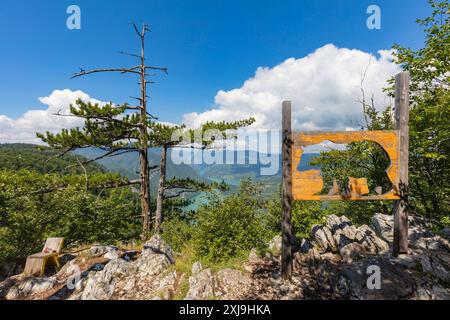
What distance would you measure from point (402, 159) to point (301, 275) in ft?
12.7

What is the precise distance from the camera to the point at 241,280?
514 centimetres

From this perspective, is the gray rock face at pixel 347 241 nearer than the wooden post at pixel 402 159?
No

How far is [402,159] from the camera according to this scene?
5078 mm

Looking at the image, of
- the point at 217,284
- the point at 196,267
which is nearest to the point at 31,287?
the point at 196,267

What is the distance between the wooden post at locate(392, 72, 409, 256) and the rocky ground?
44 cm

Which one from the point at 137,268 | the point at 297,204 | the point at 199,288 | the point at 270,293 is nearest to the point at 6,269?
the point at 137,268

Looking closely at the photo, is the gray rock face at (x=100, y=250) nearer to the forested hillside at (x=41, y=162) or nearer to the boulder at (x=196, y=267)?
the forested hillside at (x=41, y=162)

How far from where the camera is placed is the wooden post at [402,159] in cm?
503

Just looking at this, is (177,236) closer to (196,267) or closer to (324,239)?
(196,267)

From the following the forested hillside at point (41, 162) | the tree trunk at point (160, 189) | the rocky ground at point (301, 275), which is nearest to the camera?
the rocky ground at point (301, 275)

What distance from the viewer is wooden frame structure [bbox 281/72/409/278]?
15.8 ft

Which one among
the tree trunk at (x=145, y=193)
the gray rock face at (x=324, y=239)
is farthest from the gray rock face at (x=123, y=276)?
the tree trunk at (x=145, y=193)

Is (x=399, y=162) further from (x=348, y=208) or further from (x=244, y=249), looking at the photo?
(x=348, y=208)

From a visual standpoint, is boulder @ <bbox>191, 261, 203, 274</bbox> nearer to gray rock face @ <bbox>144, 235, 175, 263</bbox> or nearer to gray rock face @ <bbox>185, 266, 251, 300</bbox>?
gray rock face @ <bbox>185, 266, 251, 300</bbox>
